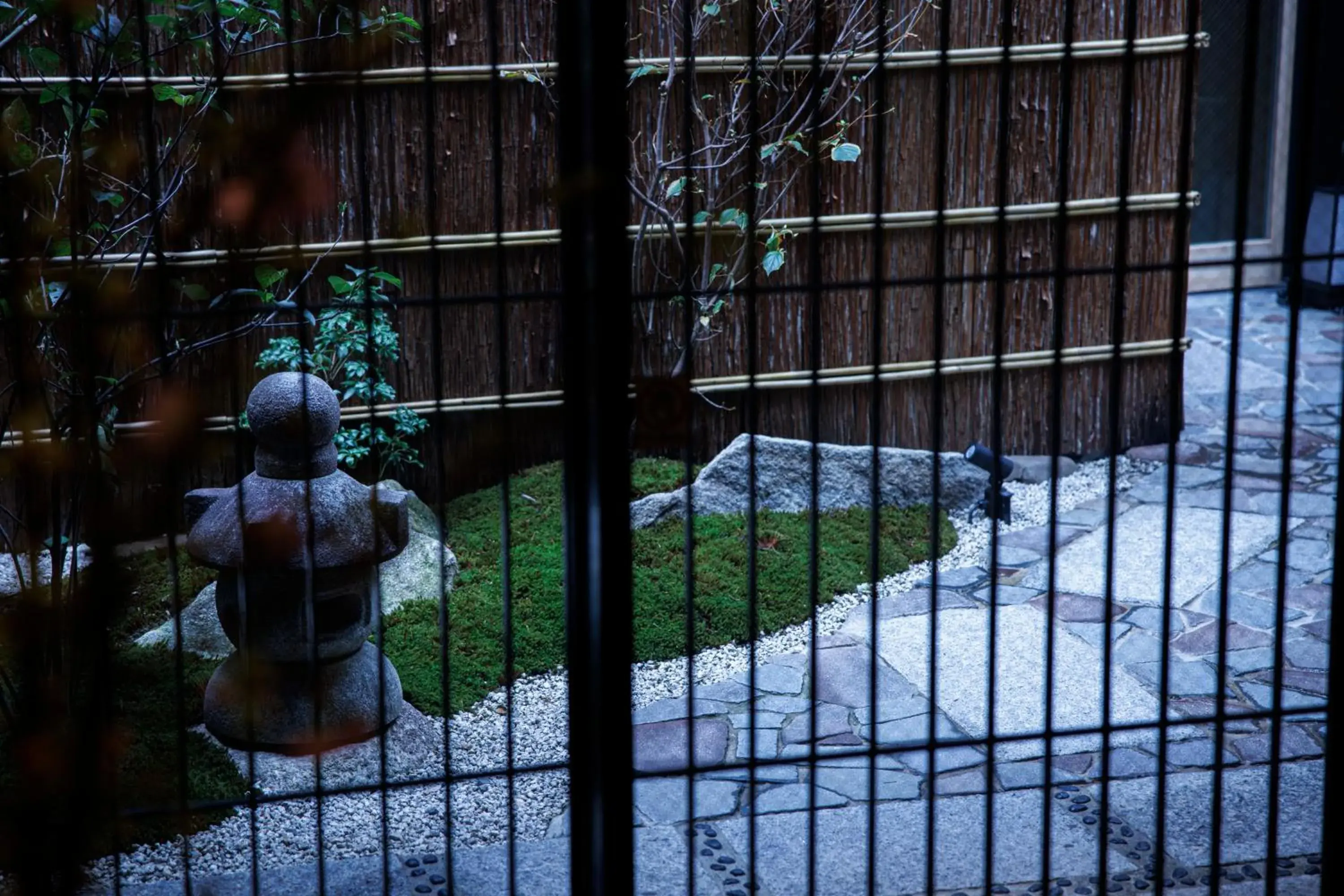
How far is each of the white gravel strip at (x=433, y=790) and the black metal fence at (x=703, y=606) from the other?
21 mm

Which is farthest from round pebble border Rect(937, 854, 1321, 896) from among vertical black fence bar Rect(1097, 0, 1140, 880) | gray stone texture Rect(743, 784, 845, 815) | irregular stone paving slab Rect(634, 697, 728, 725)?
irregular stone paving slab Rect(634, 697, 728, 725)

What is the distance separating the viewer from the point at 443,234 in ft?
23.3

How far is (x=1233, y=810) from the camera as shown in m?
4.29

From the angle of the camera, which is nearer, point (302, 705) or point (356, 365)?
point (302, 705)

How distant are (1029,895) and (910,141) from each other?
461cm

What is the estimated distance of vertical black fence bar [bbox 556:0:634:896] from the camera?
2648 millimetres

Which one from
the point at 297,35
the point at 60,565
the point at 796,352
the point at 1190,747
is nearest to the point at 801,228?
the point at 796,352

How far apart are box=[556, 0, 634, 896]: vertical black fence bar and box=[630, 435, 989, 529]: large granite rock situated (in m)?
4.12

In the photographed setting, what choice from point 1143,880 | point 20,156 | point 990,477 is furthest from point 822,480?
point 20,156

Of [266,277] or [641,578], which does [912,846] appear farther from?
[641,578]

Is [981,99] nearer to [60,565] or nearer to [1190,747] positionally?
[1190,747]

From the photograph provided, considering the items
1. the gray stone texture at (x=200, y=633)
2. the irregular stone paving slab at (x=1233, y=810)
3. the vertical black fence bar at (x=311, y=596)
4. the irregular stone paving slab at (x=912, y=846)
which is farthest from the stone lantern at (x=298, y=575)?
the irregular stone paving slab at (x=1233, y=810)

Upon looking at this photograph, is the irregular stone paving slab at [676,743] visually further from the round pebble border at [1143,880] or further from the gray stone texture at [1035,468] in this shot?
the gray stone texture at [1035,468]

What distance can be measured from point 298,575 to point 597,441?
95.1 inches
